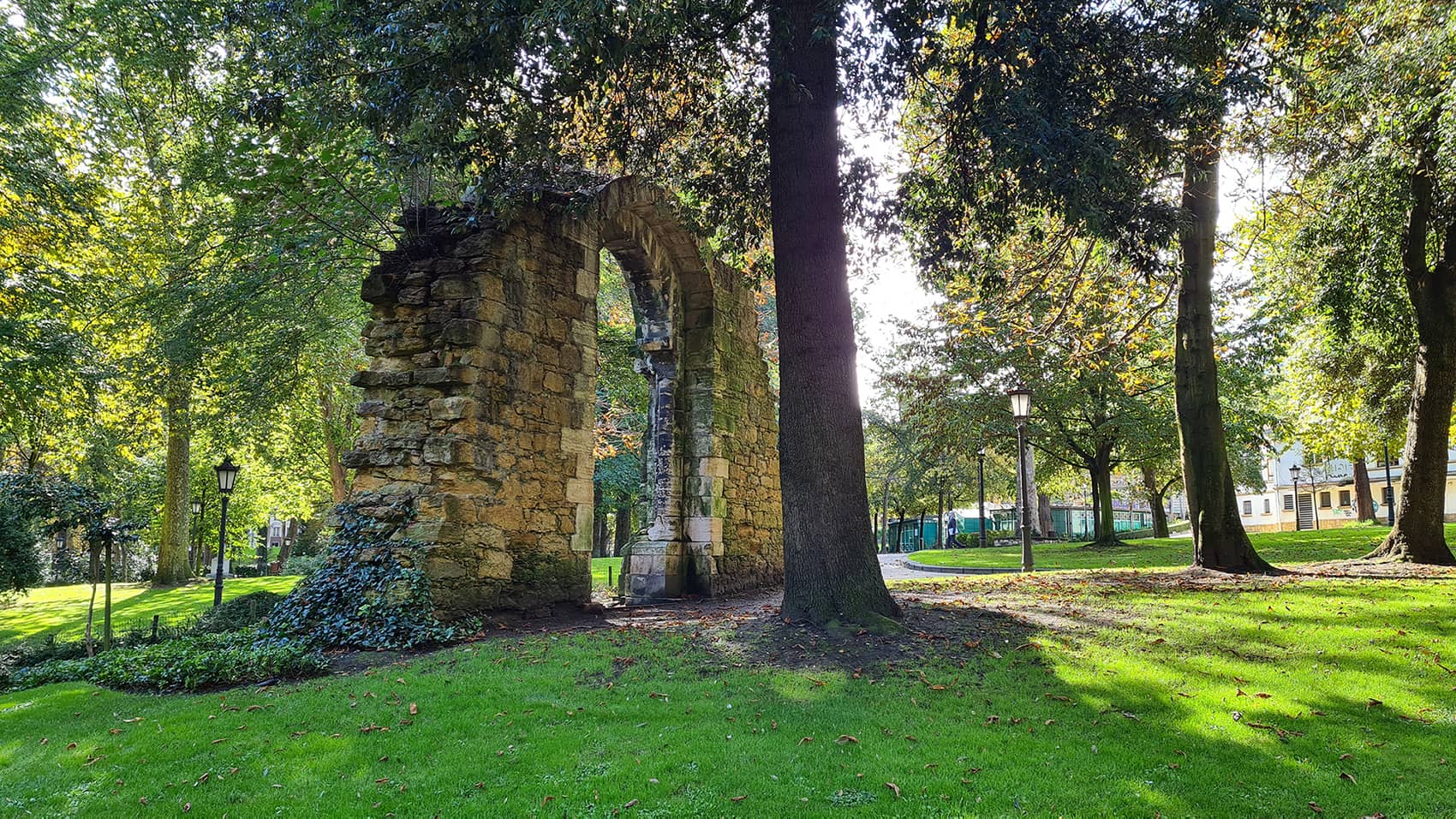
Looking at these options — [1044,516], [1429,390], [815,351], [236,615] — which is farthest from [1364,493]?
[236,615]

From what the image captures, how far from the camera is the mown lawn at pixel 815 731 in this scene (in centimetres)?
364

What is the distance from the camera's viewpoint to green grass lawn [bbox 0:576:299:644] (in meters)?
12.4

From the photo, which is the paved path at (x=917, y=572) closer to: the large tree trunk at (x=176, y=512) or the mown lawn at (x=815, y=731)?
the mown lawn at (x=815, y=731)

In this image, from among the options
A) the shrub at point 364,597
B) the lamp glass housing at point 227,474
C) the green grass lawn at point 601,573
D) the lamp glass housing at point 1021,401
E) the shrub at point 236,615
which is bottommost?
the green grass lawn at point 601,573

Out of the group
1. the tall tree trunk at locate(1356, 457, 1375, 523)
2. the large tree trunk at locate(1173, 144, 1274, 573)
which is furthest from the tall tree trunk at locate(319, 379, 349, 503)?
the tall tree trunk at locate(1356, 457, 1375, 523)

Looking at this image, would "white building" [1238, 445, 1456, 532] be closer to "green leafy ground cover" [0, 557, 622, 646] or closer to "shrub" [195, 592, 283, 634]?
"green leafy ground cover" [0, 557, 622, 646]

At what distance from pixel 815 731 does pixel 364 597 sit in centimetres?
485

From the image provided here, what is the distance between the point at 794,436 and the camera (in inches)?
274

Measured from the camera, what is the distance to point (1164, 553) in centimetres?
1644

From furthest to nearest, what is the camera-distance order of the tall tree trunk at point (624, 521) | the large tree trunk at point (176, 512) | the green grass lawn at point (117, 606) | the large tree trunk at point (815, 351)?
the tall tree trunk at point (624, 521)
the large tree trunk at point (176, 512)
the green grass lawn at point (117, 606)
the large tree trunk at point (815, 351)

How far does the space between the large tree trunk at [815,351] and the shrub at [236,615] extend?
6543mm

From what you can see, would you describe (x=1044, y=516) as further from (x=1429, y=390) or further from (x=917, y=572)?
(x=1429, y=390)

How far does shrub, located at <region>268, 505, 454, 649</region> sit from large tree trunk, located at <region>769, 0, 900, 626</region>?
11.3ft

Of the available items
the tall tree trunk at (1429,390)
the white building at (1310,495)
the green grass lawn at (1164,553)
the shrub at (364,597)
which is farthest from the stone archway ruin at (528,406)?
the white building at (1310,495)
